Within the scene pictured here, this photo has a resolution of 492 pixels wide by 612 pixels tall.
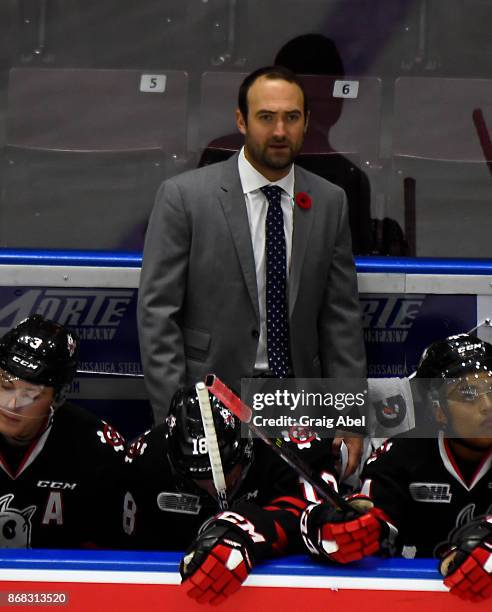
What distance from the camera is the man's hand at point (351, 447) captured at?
227 centimetres

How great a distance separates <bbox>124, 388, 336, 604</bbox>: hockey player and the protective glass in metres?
0.26

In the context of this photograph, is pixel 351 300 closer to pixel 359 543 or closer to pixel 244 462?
pixel 244 462

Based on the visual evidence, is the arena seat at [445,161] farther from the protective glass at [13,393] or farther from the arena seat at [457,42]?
the protective glass at [13,393]

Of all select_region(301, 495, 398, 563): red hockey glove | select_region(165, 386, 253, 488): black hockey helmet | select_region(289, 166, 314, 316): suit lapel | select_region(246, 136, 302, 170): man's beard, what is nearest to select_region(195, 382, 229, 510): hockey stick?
select_region(165, 386, 253, 488): black hockey helmet

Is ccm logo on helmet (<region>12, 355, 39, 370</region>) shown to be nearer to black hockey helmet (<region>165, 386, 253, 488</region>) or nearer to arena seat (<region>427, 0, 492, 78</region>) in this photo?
black hockey helmet (<region>165, 386, 253, 488</region>)

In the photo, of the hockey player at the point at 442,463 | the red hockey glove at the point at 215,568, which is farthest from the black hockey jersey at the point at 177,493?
the red hockey glove at the point at 215,568

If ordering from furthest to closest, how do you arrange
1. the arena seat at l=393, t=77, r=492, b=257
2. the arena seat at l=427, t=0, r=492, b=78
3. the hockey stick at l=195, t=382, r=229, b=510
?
the arena seat at l=427, t=0, r=492, b=78, the arena seat at l=393, t=77, r=492, b=257, the hockey stick at l=195, t=382, r=229, b=510

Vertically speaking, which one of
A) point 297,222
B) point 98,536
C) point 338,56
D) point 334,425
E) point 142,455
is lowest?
point 98,536

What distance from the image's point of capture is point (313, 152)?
4141mm

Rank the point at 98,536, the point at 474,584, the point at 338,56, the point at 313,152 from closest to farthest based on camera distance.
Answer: the point at 474,584, the point at 98,536, the point at 313,152, the point at 338,56

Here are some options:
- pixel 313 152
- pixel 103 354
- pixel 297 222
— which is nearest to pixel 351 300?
pixel 297 222

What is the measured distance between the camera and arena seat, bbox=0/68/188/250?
4121mm

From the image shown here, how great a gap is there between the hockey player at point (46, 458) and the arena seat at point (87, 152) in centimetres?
163

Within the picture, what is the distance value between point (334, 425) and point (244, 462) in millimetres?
197
